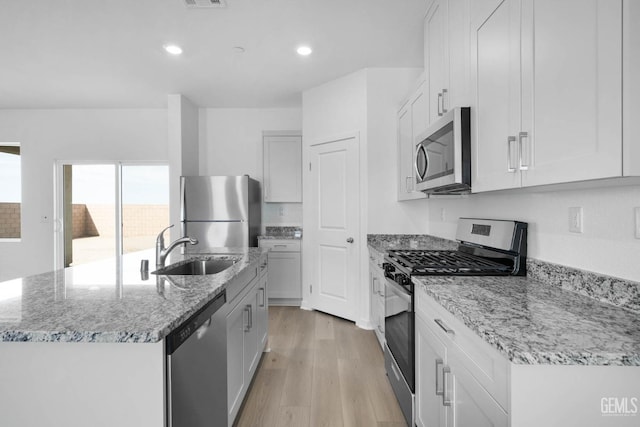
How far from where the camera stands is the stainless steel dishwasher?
0.97 m

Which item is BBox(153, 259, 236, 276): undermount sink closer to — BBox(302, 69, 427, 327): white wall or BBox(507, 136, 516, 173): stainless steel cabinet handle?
BBox(302, 69, 427, 327): white wall

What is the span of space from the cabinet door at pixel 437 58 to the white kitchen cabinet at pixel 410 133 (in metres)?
0.15

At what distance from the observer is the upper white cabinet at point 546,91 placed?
84 centimetres

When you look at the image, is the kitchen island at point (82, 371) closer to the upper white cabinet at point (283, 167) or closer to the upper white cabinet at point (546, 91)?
the upper white cabinet at point (546, 91)

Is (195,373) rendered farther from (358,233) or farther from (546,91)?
(358,233)

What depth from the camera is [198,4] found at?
233cm

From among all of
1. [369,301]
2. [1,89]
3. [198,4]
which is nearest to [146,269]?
[198,4]

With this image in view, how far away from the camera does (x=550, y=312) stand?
1043mm

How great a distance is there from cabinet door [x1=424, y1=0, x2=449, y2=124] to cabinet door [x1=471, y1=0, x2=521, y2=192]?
0.38 metres

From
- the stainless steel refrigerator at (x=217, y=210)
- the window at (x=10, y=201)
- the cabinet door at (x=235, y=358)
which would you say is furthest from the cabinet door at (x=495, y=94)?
the window at (x=10, y=201)

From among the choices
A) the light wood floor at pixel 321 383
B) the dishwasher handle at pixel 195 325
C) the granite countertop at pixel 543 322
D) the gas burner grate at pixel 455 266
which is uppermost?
the gas burner grate at pixel 455 266

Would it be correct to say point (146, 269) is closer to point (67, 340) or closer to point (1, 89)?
point (67, 340)

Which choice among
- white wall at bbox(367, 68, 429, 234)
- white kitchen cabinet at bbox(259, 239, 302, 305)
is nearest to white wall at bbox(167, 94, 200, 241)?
white kitchen cabinet at bbox(259, 239, 302, 305)

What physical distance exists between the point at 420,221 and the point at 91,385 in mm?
2950
